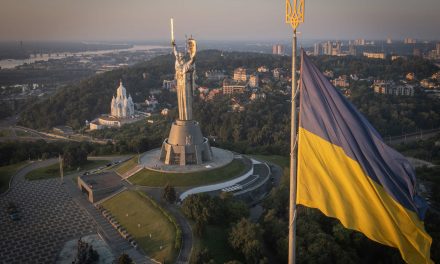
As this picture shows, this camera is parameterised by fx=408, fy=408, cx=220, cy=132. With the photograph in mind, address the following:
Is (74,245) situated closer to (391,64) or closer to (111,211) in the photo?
(111,211)

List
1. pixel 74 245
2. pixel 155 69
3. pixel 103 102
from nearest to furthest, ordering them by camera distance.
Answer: pixel 74 245, pixel 103 102, pixel 155 69

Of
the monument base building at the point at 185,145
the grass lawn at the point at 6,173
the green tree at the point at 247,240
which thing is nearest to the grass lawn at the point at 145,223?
the green tree at the point at 247,240

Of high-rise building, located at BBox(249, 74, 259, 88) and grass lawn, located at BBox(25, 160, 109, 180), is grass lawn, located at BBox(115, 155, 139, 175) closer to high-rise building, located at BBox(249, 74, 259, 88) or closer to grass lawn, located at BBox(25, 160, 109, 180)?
grass lawn, located at BBox(25, 160, 109, 180)

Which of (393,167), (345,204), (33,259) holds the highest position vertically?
(393,167)

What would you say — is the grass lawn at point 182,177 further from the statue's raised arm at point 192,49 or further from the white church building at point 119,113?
the white church building at point 119,113

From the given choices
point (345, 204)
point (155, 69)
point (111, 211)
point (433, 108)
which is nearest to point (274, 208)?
point (111, 211)
